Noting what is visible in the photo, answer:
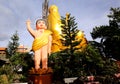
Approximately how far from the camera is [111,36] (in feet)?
67.1

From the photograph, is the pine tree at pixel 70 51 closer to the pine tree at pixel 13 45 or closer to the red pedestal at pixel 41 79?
the red pedestal at pixel 41 79

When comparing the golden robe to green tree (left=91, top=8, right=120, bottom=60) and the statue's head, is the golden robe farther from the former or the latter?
the statue's head

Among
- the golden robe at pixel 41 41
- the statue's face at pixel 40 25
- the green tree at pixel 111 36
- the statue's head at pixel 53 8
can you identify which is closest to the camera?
the golden robe at pixel 41 41

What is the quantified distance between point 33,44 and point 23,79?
379 cm

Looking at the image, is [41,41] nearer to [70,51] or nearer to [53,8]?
[70,51]

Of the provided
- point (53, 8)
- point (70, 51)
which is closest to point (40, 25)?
point (70, 51)

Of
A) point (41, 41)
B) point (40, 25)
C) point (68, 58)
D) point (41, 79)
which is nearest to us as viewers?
point (41, 79)

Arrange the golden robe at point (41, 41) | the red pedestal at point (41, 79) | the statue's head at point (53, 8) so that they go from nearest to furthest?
the red pedestal at point (41, 79), the golden robe at point (41, 41), the statue's head at point (53, 8)

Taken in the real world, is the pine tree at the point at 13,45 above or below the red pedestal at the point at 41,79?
above

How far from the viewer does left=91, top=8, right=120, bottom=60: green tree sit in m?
20.2

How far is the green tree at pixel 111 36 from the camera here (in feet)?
66.4

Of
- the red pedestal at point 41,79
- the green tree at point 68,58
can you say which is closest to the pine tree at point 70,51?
the green tree at point 68,58

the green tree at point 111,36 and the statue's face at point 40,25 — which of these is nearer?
the statue's face at point 40,25

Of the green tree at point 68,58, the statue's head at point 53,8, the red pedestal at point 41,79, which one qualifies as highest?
the statue's head at point 53,8
